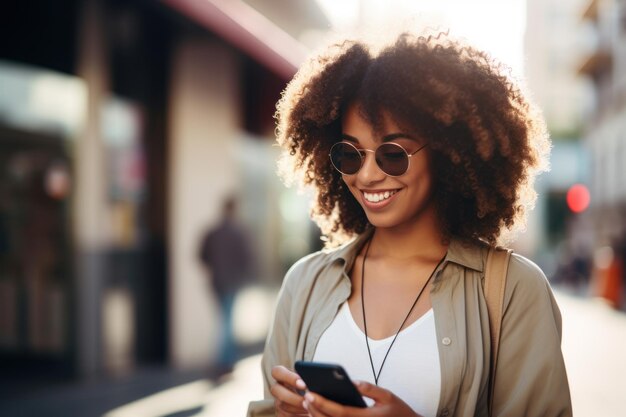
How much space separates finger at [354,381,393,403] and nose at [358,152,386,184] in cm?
64

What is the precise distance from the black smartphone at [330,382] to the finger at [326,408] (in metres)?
0.01

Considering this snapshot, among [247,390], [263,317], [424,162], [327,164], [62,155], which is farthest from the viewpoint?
[263,317]

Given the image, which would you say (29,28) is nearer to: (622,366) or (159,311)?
(159,311)

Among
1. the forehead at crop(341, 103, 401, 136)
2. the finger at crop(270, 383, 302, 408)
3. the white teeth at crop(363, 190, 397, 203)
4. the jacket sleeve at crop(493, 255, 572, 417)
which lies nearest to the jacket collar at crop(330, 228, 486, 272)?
the jacket sleeve at crop(493, 255, 572, 417)

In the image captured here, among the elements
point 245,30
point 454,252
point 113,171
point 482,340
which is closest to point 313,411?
point 482,340

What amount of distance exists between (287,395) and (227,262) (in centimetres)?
647

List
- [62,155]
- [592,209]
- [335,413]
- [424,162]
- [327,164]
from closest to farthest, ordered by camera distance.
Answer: [335,413], [424,162], [327,164], [62,155], [592,209]

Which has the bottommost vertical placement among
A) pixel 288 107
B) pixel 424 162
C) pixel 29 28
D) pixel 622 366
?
pixel 622 366

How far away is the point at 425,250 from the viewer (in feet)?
8.14

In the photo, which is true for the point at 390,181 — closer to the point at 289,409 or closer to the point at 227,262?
the point at 289,409

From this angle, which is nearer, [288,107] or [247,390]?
[288,107]

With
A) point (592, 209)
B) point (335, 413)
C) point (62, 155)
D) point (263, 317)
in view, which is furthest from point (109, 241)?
point (592, 209)

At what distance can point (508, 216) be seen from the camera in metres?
2.50

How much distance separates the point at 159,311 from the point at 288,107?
22.5 ft
